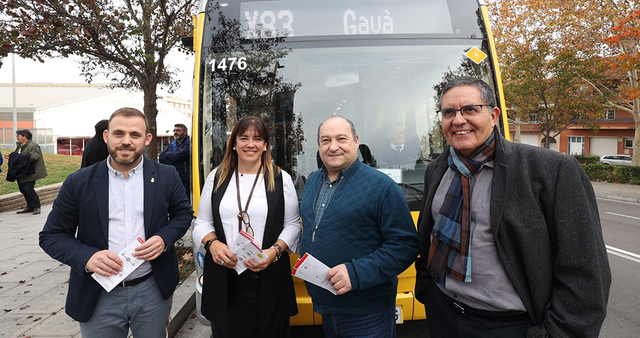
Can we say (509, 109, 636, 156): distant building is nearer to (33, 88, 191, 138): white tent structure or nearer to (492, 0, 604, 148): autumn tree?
(492, 0, 604, 148): autumn tree

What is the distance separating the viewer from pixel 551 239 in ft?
4.96

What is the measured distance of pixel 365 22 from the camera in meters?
3.28

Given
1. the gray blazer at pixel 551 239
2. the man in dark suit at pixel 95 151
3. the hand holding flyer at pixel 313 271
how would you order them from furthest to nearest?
the man in dark suit at pixel 95 151
the hand holding flyer at pixel 313 271
the gray blazer at pixel 551 239

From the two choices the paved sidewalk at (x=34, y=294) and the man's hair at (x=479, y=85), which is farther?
the paved sidewalk at (x=34, y=294)

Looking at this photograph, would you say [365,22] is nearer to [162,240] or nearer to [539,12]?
[162,240]

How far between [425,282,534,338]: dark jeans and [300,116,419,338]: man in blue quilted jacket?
0.76 ft

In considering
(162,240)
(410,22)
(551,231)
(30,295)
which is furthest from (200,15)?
(30,295)

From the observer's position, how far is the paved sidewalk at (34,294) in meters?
3.42

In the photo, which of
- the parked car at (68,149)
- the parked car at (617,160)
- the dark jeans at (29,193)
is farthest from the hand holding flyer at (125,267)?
the parked car at (68,149)

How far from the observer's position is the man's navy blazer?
204 cm

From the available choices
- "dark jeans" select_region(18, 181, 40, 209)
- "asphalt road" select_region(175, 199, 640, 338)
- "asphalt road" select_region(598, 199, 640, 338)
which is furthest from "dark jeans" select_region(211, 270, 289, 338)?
"dark jeans" select_region(18, 181, 40, 209)

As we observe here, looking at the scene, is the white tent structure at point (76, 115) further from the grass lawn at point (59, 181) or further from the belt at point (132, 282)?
the belt at point (132, 282)

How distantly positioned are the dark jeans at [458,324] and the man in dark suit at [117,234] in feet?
4.95

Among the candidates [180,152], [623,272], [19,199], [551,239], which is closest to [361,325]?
[551,239]
